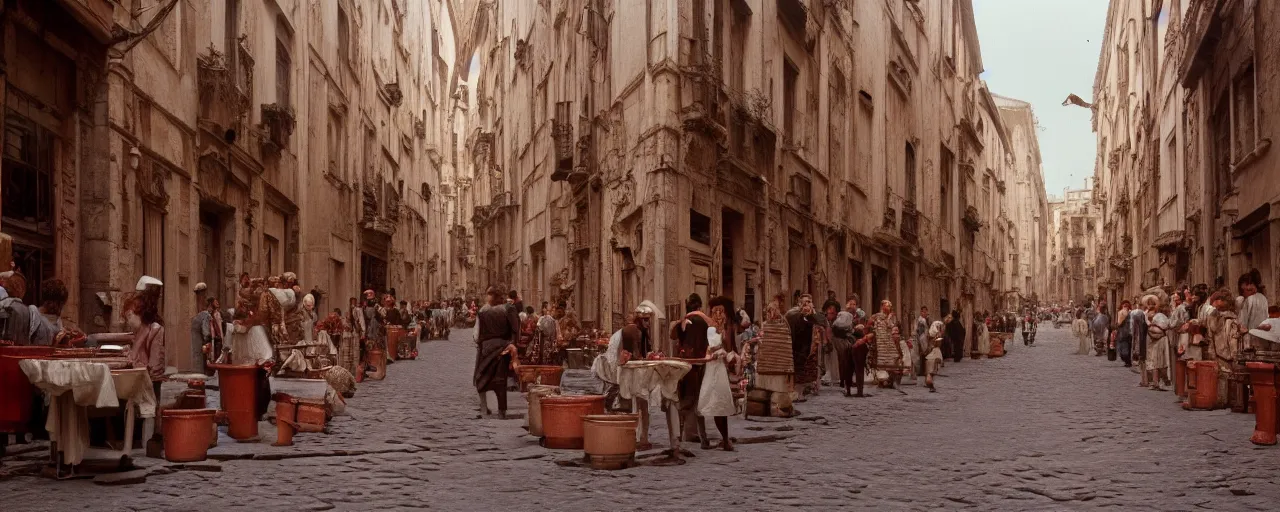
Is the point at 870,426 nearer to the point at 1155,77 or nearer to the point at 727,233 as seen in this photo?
the point at 727,233

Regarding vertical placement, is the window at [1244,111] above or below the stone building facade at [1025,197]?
below

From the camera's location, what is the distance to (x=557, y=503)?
25.2ft

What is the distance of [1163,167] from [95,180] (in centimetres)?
2878

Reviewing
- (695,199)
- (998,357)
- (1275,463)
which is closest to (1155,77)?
(998,357)

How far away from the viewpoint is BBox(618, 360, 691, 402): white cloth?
9875 mm

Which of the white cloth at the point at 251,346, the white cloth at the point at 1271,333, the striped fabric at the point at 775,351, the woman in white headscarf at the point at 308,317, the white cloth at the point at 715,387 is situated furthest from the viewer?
the woman in white headscarf at the point at 308,317

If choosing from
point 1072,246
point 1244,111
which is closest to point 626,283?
point 1244,111

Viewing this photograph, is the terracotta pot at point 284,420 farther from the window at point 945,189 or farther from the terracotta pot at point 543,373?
the window at point 945,189

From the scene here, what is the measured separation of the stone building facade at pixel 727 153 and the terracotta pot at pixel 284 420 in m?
8.46

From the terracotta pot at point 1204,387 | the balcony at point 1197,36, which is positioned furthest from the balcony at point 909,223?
the terracotta pot at point 1204,387

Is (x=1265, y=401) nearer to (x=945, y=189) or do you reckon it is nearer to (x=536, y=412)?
(x=536, y=412)

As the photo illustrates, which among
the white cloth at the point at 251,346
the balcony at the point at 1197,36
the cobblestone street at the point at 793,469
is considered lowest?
the cobblestone street at the point at 793,469

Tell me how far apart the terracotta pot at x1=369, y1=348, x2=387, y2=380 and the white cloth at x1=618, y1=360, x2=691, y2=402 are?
11.0 meters

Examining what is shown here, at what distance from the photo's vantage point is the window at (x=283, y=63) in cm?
2295
